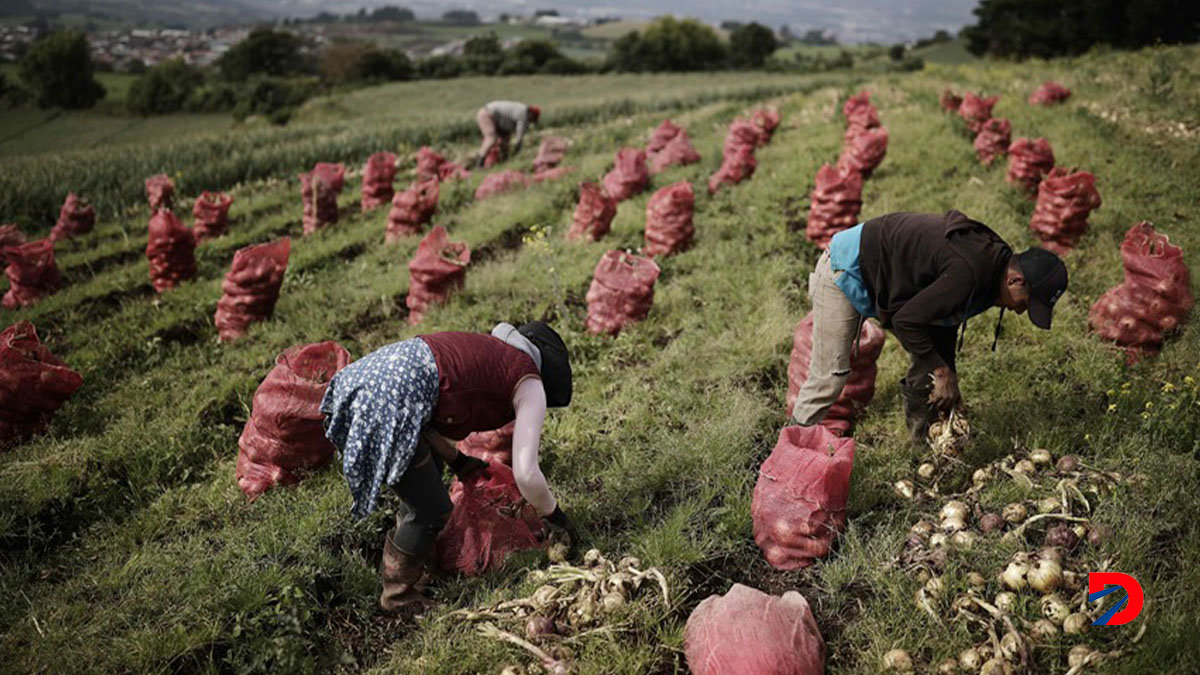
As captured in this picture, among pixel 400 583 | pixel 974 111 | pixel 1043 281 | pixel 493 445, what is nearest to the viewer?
pixel 1043 281

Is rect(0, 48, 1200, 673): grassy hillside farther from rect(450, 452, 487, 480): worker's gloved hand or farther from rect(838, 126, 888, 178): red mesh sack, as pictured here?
rect(450, 452, 487, 480): worker's gloved hand

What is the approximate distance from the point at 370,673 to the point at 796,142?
10658mm

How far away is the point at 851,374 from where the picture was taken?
3814 millimetres

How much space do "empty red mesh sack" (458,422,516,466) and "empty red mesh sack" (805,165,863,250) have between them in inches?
153

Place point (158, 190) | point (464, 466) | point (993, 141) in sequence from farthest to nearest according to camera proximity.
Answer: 1. point (158, 190)
2. point (993, 141)
3. point (464, 466)

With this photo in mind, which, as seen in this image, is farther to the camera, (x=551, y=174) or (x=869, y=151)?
(x=551, y=174)

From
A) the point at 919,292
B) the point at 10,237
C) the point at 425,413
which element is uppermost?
the point at 919,292

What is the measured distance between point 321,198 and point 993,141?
340 inches

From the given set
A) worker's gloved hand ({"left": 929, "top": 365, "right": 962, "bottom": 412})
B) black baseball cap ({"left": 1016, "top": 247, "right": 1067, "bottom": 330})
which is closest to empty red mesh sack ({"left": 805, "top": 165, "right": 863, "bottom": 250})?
worker's gloved hand ({"left": 929, "top": 365, "right": 962, "bottom": 412})

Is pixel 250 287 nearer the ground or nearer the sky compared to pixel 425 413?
nearer the ground

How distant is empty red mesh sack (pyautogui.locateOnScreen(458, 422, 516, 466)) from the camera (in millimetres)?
3758

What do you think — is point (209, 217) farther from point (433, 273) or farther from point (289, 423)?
point (289, 423)

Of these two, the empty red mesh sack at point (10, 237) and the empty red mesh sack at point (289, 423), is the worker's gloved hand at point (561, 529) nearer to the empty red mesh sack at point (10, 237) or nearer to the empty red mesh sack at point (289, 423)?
the empty red mesh sack at point (289, 423)

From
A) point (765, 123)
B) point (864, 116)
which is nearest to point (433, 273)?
point (864, 116)
